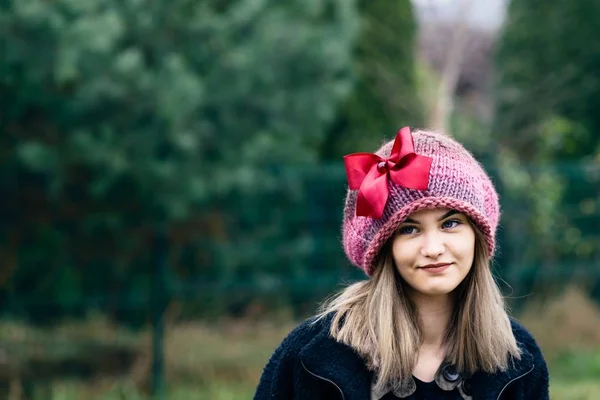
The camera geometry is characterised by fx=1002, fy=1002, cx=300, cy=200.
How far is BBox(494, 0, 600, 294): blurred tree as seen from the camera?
301 inches

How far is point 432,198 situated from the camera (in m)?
2.36

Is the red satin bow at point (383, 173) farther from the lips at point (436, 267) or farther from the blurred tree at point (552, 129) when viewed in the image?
the blurred tree at point (552, 129)

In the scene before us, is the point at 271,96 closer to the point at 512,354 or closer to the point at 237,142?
the point at 237,142

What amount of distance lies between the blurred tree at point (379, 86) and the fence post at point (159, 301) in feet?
8.31

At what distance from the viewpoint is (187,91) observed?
525 centimetres

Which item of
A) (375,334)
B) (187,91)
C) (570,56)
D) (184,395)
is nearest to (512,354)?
(375,334)

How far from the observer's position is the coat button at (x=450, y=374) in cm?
246

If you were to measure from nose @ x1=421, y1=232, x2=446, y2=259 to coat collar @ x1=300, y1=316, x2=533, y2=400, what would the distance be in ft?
1.03

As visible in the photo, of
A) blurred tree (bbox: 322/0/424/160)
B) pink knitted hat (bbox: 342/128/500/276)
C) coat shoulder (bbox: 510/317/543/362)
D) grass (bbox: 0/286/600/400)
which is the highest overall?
blurred tree (bbox: 322/0/424/160)

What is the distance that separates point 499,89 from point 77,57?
5.46 m

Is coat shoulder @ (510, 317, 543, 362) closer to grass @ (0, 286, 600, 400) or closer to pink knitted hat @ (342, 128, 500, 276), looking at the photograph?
pink knitted hat @ (342, 128, 500, 276)

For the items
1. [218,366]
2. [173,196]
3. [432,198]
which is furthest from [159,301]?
[432,198]

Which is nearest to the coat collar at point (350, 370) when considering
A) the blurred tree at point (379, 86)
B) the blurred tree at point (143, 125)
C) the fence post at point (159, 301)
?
the blurred tree at point (143, 125)

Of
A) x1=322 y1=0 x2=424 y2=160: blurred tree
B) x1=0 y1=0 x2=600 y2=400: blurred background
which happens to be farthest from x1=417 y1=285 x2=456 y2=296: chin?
x1=322 y1=0 x2=424 y2=160: blurred tree
